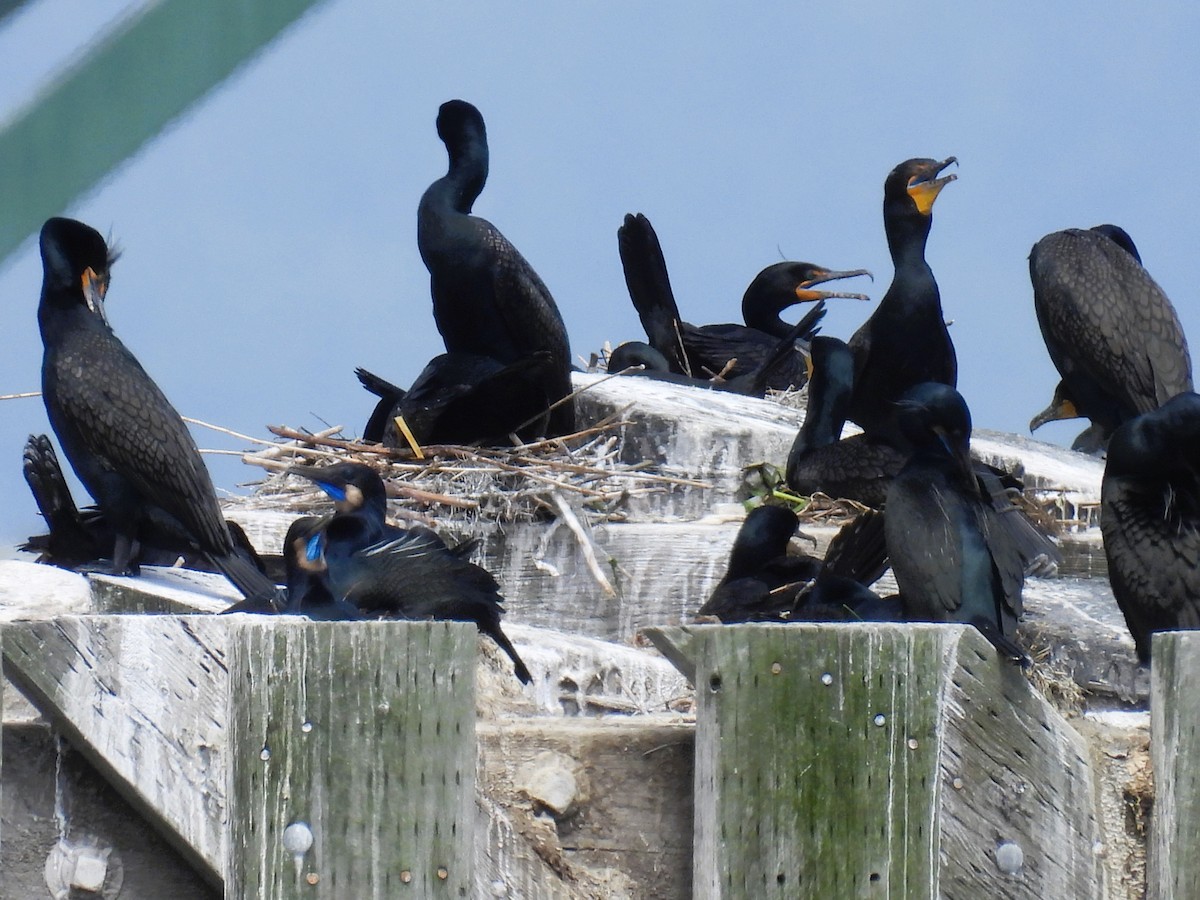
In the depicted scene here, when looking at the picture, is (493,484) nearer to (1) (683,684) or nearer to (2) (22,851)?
(1) (683,684)

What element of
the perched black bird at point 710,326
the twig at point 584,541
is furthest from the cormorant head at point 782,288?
the twig at point 584,541

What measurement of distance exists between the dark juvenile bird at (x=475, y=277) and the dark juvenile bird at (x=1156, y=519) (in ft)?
13.7

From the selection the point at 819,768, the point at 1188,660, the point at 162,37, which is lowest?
the point at 819,768

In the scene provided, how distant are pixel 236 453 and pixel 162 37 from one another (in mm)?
6005

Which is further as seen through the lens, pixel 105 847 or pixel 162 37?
pixel 105 847

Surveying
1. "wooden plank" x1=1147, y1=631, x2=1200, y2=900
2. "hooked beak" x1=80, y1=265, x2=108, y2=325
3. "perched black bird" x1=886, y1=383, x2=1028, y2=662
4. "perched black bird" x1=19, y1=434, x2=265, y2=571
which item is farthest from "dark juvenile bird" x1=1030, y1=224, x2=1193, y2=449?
"wooden plank" x1=1147, y1=631, x2=1200, y2=900

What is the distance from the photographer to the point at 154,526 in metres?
4.84

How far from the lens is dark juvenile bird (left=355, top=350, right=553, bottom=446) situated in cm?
714

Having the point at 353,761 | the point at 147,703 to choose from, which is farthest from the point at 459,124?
the point at 353,761

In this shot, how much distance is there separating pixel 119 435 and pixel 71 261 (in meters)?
0.65

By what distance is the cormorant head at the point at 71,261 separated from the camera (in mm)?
4992

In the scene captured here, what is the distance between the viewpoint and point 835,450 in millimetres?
5973

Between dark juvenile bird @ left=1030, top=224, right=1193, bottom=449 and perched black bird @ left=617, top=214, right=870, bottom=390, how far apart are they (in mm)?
2722

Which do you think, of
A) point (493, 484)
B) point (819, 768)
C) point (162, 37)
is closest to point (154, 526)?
point (493, 484)
